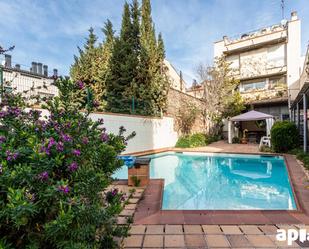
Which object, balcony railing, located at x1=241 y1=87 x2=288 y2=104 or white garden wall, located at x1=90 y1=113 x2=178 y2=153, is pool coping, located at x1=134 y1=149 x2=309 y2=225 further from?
balcony railing, located at x1=241 y1=87 x2=288 y2=104

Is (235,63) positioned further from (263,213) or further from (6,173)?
(6,173)

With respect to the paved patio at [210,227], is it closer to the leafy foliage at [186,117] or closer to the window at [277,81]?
the leafy foliage at [186,117]

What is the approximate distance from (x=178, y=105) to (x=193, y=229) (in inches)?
582

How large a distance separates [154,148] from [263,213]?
440 inches

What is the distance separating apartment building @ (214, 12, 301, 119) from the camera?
66.0 feet

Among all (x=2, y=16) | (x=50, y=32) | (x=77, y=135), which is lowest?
(x=77, y=135)

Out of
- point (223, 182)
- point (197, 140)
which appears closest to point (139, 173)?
point (223, 182)

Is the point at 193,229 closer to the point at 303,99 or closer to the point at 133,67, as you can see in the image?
the point at 303,99

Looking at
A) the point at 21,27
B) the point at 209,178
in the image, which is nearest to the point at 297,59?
the point at 209,178

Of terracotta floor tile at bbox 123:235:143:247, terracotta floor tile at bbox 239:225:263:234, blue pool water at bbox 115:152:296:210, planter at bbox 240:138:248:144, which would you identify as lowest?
blue pool water at bbox 115:152:296:210

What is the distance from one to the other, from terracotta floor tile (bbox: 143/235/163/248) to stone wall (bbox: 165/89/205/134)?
538 inches

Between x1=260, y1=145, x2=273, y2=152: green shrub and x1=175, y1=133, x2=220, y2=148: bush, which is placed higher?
x1=175, y1=133, x2=220, y2=148: bush

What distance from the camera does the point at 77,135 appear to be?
6.71 ft

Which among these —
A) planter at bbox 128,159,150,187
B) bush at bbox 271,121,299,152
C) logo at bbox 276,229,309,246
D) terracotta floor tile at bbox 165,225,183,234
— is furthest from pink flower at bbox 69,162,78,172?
bush at bbox 271,121,299,152
